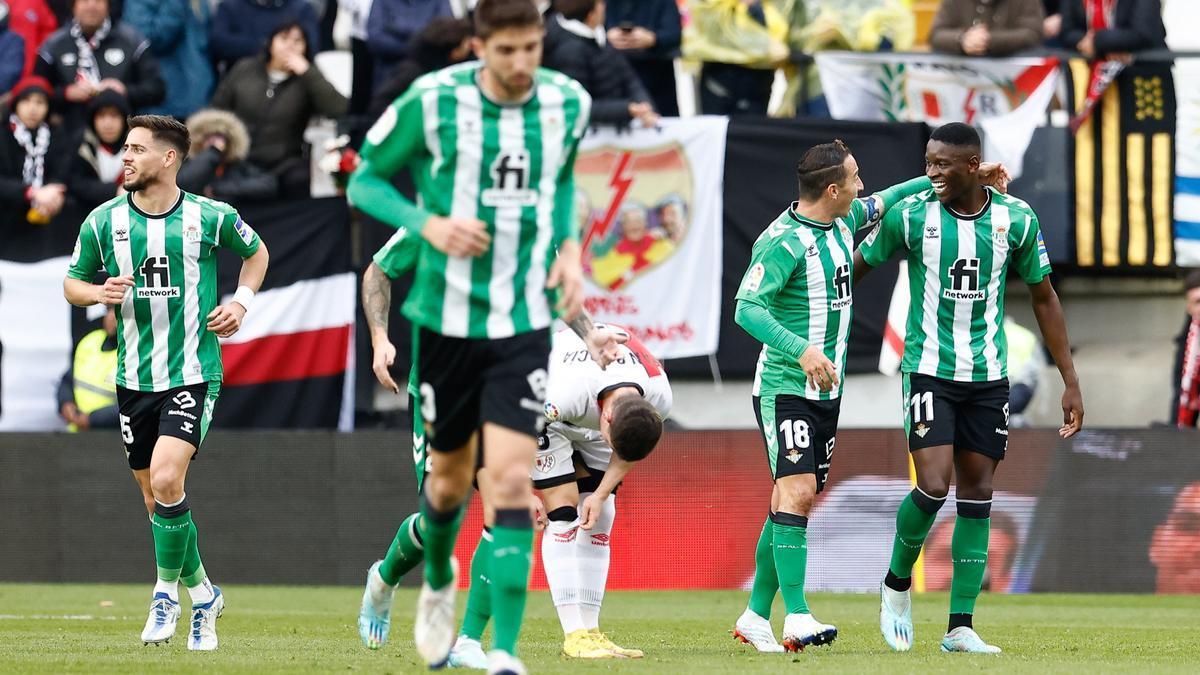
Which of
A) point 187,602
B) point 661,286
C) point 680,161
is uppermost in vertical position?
point 680,161

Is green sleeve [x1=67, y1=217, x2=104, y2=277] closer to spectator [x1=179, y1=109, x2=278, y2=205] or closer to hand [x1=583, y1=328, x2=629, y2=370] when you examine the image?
hand [x1=583, y1=328, x2=629, y2=370]

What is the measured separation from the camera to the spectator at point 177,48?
52.6ft

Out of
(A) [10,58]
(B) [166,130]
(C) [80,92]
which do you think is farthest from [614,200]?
(B) [166,130]

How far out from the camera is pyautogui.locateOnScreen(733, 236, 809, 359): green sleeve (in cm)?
849

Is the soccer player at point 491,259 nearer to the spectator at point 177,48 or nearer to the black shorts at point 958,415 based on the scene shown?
the black shorts at point 958,415

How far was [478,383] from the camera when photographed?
6.62 m

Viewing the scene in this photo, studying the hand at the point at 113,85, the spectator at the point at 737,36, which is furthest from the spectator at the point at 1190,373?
the hand at the point at 113,85

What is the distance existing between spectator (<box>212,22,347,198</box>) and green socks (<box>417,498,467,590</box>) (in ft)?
30.0

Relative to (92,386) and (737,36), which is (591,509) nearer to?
(92,386)

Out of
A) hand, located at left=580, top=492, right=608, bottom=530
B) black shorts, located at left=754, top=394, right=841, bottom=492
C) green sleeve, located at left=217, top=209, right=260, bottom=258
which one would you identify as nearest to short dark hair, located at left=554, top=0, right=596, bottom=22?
green sleeve, located at left=217, top=209, right=260, bottom=258

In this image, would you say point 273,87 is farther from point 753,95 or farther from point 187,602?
point 187,602

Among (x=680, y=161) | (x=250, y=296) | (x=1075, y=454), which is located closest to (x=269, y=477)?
(x=680, y=161)

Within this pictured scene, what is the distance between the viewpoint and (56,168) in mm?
15258

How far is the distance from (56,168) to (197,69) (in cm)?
170
